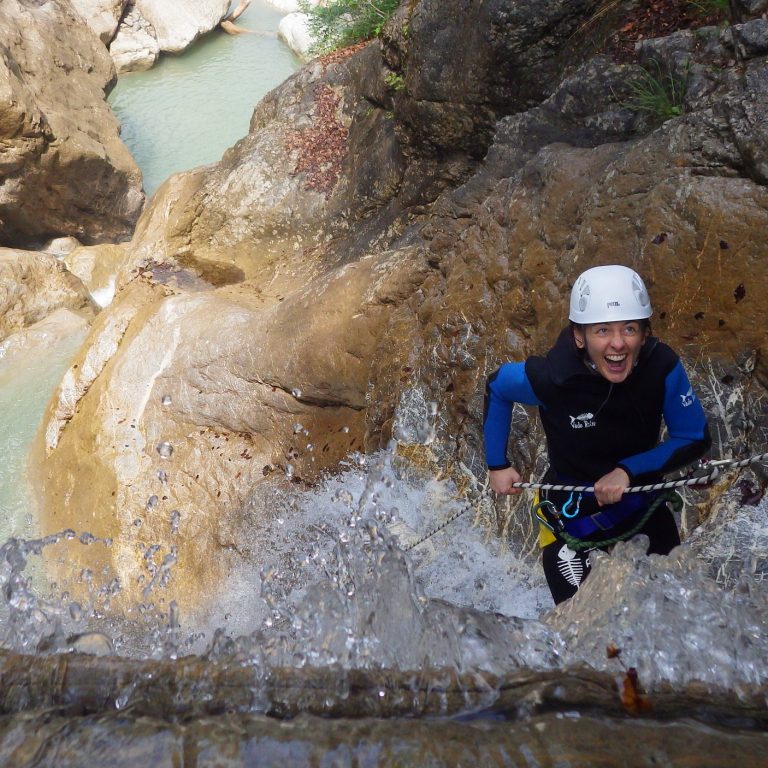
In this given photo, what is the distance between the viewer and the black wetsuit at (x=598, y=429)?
2896 mm

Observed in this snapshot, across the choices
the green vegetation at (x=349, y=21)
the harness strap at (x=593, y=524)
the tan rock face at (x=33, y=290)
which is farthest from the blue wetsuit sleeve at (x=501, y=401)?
the tan rock face at (x=33, y=290)

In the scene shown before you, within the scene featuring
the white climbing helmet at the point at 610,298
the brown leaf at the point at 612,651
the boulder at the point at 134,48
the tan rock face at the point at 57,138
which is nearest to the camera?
the brown leaf at the point at 612,651

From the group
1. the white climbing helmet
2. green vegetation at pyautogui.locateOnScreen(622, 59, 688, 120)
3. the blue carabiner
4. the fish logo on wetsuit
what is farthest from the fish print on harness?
green vegetation at pyautogui.locateOnScreen(622, 59, 688, 120)

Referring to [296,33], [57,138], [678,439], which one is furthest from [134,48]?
[678,439]

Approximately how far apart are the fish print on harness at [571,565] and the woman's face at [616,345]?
36.6 inches

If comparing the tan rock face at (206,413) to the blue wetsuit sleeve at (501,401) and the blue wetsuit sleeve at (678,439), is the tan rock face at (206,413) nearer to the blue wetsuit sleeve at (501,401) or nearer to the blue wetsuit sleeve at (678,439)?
the blue wetsuit sleeve at (501,401)

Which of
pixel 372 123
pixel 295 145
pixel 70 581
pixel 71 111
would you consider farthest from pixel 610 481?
pixel 71 111

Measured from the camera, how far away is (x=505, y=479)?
3355mm

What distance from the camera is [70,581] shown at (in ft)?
21.1

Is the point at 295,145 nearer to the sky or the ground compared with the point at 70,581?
nearer to the sky

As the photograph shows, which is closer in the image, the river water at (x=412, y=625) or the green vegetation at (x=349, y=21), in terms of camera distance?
the river water at (x=412, y=625)

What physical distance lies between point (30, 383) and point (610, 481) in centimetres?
786

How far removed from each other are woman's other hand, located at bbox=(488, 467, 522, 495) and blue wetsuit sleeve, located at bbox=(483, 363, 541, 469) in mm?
24

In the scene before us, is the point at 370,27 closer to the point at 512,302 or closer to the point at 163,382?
the point at 163,382
